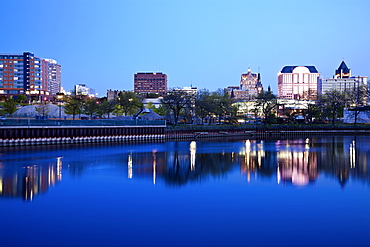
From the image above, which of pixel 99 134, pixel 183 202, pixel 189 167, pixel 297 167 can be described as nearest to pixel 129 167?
pixel 189 167

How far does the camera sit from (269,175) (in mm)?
35312

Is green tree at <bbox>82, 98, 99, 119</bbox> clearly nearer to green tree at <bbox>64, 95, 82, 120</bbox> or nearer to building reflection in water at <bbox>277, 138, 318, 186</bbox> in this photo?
green tree at <bbox>64, 95, 82, 120</bbox>

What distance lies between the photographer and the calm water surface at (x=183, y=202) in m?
18.9

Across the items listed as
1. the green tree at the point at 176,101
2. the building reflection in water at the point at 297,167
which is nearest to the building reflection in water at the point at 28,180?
the building reflection in water at the point at 297,167

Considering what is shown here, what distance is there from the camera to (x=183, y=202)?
25.4 metres

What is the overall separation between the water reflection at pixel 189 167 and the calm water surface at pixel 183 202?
92 mm

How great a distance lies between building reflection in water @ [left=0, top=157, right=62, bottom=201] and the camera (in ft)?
89.9

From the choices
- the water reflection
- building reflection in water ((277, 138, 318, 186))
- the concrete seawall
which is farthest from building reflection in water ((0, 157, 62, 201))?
the concrete seawall

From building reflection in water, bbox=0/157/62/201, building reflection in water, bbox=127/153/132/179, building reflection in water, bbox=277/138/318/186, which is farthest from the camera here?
building reflection in water, bbox=127/153/132/179

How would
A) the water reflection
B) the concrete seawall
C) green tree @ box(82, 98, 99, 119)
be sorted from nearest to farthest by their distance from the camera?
the water reflection
the concrete seawall
green tree @ box(82, 98, 99, 119)

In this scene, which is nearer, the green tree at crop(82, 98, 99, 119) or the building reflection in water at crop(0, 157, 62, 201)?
the building reflection in water at crop(0, 157, 62, 201)

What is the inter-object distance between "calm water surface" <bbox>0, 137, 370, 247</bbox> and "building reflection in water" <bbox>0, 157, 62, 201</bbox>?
0.22 feet

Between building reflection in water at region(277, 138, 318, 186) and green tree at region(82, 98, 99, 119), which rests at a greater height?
green tree at region(82, 98, 99, 119)

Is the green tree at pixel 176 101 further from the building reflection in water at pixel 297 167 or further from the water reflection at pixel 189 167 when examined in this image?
the building reflection in water at pixel 297 167
